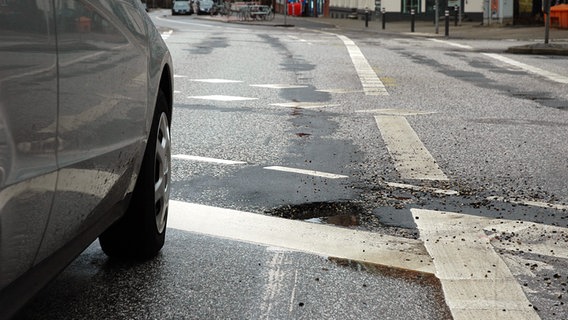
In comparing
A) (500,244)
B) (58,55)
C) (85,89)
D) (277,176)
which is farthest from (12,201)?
(277,176)

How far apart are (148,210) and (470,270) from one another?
4.60 feet

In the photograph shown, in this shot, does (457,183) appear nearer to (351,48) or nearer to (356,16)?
(351,48)

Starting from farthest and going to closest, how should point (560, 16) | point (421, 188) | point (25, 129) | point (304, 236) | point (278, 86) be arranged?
1. point (560, 16)
2. point (278, 86)
3. point (421, 188)
4. point (304, 236)
5. point (25, 129)

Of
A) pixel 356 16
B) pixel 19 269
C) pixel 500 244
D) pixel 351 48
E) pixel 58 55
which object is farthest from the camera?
pixel 356 16

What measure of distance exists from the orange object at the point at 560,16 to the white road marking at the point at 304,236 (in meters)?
32.2

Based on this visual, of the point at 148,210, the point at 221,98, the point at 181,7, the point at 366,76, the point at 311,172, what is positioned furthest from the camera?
the point at 181,7

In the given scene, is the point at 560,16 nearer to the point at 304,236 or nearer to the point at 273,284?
the point at 304,236

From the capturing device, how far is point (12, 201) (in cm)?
251

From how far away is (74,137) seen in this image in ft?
10.1

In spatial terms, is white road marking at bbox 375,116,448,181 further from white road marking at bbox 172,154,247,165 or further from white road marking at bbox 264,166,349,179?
white road marking at bbox 172,154,247,165

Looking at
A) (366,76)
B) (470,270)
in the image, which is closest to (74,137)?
(470,270)

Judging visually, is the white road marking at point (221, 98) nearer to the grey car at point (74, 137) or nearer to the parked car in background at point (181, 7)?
the grey car at point (74, 137)

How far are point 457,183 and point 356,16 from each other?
191ft

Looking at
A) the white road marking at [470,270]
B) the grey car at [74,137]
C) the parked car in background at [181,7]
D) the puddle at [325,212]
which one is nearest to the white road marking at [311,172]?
the puddle at [325,212]
